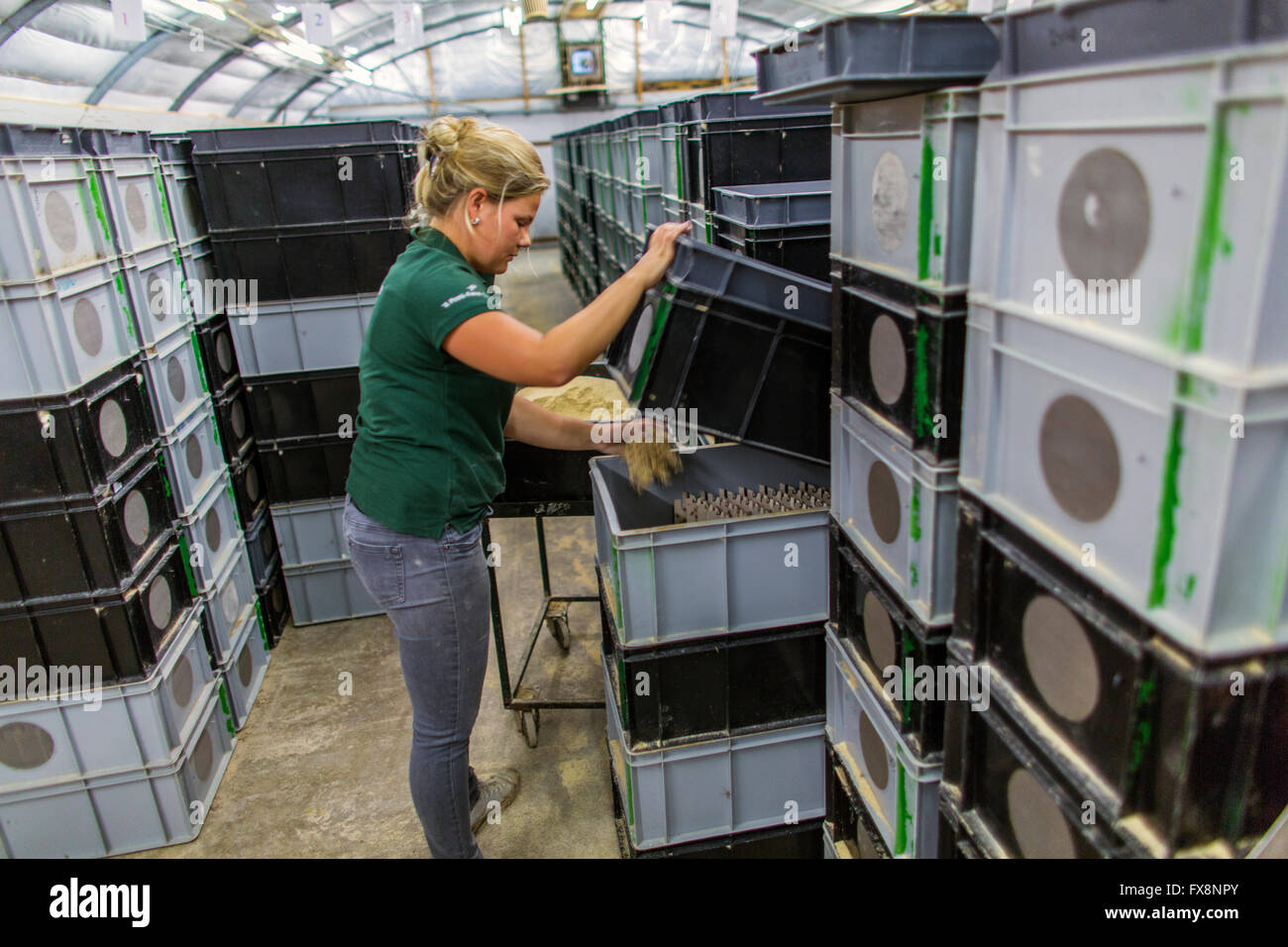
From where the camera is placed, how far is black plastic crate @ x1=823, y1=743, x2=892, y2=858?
2205 millimetres

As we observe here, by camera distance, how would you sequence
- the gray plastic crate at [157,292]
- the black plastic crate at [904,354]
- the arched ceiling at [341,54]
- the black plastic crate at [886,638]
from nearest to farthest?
the black plastic crate at [904,354] < the black plastic crate at [886,638] < the gray plastic crate at [157,292] < the arched ceiling at [341,54]

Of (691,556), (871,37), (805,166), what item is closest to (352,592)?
(691,556)

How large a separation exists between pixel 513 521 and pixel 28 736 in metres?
3.39

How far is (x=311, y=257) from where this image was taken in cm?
426

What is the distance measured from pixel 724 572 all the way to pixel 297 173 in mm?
3193

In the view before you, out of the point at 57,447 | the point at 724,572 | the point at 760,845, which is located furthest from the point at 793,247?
the point at 57,447

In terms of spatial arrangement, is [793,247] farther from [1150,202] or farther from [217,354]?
[217,354]

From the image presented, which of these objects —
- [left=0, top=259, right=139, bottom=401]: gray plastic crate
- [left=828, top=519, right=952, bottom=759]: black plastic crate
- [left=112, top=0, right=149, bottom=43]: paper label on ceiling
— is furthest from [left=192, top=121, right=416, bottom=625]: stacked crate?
[left=828, top=519, right=952, bottom=759]: black plastic crate

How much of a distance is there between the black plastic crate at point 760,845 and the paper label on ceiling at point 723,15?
6484mm

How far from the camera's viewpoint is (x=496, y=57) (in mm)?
16500

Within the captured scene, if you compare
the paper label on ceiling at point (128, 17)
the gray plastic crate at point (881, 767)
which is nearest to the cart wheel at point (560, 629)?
the gray plastic crate at point (881, 767)

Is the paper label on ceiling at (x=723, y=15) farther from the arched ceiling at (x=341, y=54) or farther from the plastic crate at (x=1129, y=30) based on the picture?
the plastic crate at (x=1129, y=30)

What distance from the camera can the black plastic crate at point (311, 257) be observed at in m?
4.21
